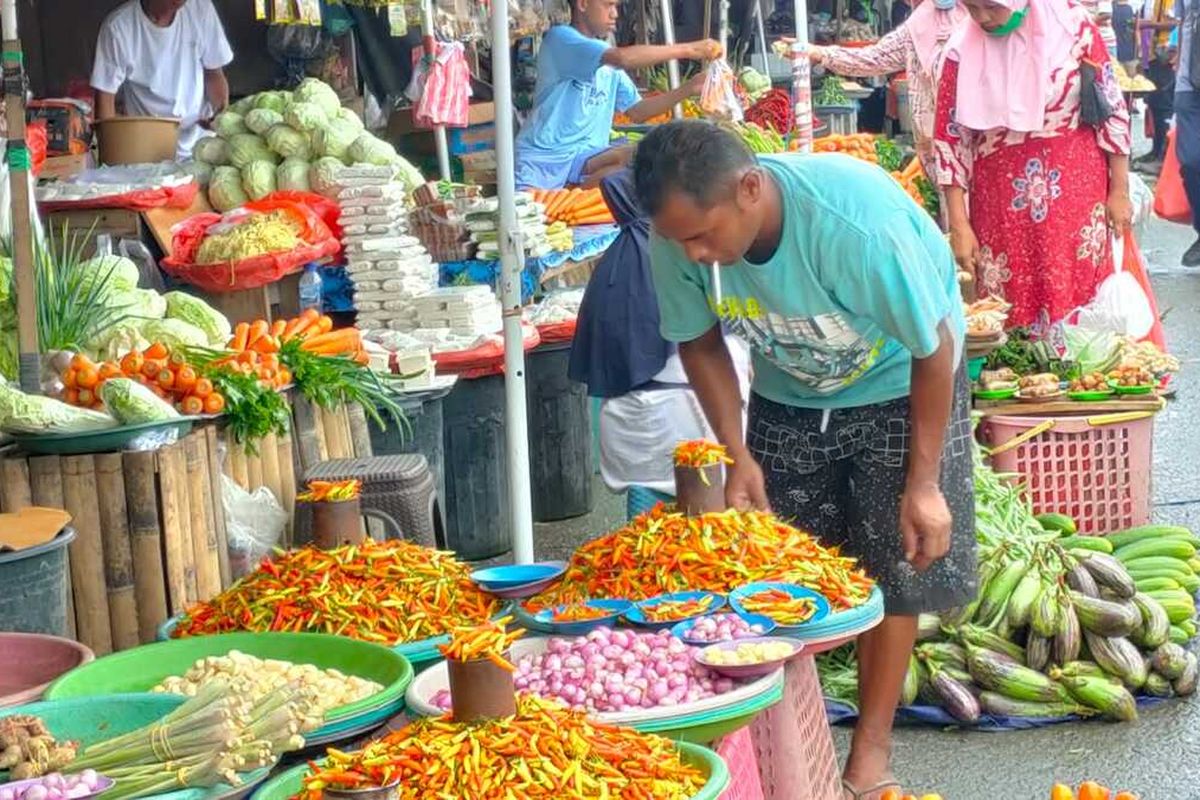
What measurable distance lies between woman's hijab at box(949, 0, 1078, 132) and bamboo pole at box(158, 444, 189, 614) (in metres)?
3.91

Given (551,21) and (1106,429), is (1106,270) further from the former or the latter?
(551,21)

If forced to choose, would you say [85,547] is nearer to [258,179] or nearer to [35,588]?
[35,588]

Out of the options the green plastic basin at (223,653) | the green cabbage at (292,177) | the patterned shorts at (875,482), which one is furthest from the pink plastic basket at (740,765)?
the green cabbage at (292,177)

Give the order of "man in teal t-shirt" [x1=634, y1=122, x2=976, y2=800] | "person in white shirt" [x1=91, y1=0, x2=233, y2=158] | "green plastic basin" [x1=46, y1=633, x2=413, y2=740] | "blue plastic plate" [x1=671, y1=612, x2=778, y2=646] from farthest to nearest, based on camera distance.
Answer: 1. "person in white shirt" [x1=91, y1=0, x2=233, y2=158]
2. "man in teal t-shirt" [x1=634, y1=122, x2=976, y2=800]
3. "blue plastic plate" [x1=671, y1=612, x2=778, y2=646]
4. "green plastic basin" [x1=46, y1=633, x2=413, y2=740]

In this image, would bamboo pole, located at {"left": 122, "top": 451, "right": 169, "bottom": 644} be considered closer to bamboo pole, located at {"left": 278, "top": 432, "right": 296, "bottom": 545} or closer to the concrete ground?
bamboo pole, located at {"left": 278, "top": 432, "right": 296, "bottom": 545}

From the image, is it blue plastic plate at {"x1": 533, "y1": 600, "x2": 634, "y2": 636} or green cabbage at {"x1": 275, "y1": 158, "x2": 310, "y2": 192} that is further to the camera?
green cabbage at {"x1": 275, "y1": 158, "x2": 310, "y2": 192}

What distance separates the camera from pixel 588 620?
360cm

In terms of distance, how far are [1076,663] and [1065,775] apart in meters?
0.52

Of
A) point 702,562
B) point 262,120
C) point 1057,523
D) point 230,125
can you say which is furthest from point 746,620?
point 230,125

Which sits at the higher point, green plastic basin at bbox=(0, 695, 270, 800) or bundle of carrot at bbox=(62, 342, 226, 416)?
bundle of carrot at bbox=(62, 342, 226, 416)

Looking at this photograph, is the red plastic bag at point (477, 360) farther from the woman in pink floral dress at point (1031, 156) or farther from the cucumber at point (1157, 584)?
the cucumber at point (1157, 584)

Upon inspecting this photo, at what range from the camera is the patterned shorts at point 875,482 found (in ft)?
14.0

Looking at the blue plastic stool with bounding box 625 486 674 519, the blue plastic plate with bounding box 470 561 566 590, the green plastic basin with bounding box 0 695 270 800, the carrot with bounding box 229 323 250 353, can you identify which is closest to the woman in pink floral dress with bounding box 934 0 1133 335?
the blue plastic stool with bounding box 625 486 674 519

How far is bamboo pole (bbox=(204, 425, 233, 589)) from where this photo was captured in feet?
16.7
